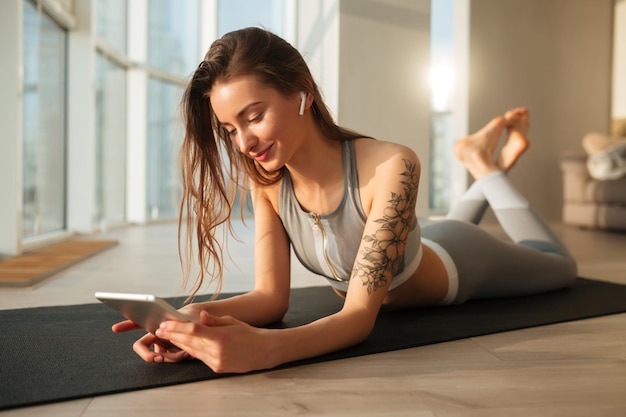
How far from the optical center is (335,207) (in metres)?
1.49

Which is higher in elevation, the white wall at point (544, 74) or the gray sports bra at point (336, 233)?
the white wall at point (544, 74)

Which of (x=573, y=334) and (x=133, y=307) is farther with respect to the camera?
(x=573, y=334)

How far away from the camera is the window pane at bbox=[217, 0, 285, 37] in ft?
25.7

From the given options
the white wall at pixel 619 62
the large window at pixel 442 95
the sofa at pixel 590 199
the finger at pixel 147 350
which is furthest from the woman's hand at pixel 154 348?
the white wall at pixel 619 62

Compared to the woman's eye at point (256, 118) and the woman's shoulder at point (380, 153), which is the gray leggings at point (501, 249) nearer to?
the woman's shoulder at point (380, 153)

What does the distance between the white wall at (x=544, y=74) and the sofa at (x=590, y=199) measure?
97 cm

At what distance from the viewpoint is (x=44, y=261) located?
300 centimetres

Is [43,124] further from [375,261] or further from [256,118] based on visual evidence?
[375,261]

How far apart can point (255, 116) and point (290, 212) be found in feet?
1.20

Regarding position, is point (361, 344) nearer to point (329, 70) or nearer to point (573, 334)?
point (573, 334)

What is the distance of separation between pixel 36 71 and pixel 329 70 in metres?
2.06

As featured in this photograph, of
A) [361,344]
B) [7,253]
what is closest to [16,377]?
[361,344]

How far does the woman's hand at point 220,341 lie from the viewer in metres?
1.07

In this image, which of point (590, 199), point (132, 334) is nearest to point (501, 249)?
point (132, 334)
